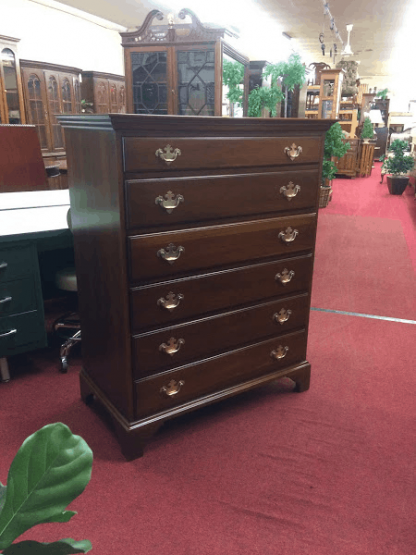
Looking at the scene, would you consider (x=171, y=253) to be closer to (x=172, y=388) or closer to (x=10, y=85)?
(x=172, y=388)

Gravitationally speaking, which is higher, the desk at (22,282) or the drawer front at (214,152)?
the drawer front at (214,152)

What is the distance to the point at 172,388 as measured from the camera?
1900mm

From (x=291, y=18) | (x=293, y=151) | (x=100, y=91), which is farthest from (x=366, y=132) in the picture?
(x=293, y=151)

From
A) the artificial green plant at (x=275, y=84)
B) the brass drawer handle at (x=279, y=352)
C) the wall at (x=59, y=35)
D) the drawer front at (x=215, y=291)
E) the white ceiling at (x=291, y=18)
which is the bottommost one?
the brass drawer handle at (x=279, y=352)

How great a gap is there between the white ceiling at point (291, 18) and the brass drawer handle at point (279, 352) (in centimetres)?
520

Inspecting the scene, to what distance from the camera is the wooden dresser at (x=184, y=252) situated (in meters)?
1.62

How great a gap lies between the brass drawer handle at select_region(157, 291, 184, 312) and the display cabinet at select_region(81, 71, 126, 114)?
7.32 meters

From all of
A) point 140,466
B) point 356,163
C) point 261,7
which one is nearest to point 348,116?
point 356,163

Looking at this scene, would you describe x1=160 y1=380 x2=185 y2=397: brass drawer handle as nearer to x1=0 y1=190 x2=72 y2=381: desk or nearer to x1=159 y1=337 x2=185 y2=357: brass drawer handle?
x1=159 y1=337 x2=185 y2=357: brass drawer handle

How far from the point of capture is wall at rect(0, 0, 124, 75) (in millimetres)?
7543

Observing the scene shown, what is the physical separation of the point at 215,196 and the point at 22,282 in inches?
43.4

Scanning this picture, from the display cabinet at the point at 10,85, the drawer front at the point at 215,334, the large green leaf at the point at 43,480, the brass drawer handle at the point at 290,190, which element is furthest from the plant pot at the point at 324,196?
the large green leaf at the point at 43,480

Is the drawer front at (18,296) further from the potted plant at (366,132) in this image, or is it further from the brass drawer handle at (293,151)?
the potted plant at (366,132)

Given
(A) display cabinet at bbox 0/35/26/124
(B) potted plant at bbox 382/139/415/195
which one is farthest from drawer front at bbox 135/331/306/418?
(B) potted plant at bbox 382/139/415/195
